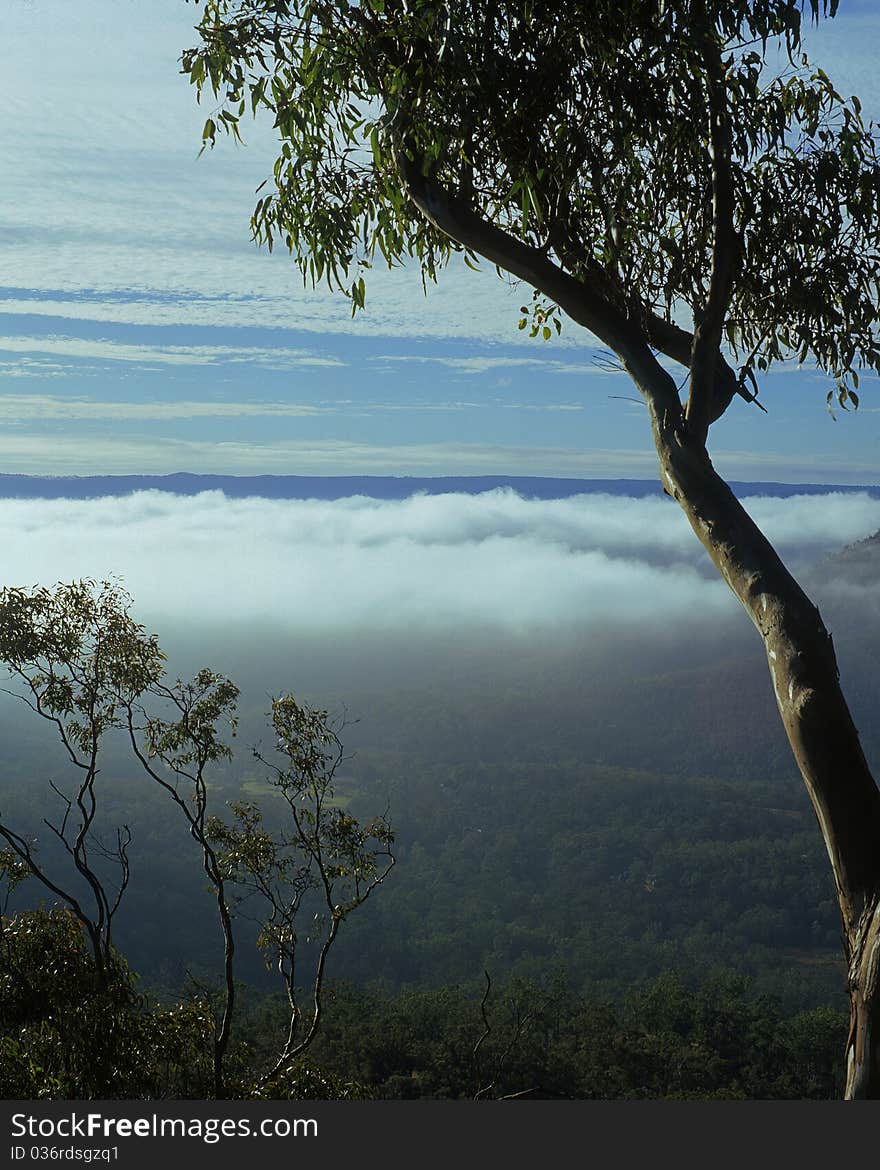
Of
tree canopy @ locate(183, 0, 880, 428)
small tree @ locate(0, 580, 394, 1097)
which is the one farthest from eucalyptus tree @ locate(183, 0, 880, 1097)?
small tree @ locate(0, 580, 394, 1097)

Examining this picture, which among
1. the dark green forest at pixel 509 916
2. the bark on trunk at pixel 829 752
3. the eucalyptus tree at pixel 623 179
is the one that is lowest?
the dark green forest at pixel 509 916

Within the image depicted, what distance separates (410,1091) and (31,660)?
13907 millimetres

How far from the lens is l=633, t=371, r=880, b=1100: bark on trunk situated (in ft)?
8.22

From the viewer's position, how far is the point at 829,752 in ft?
8.70

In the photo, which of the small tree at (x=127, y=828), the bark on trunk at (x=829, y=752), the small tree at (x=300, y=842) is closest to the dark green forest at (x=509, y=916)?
the small tree at (x=127, y=828)

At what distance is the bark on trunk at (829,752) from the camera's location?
251 cm

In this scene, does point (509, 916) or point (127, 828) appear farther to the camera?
→ point (509, 916)

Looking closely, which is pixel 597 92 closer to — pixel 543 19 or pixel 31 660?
pixel 543 19

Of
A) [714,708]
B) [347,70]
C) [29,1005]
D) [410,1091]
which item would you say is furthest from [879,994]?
[714,708]

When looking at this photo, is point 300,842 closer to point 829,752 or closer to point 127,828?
point 127,828

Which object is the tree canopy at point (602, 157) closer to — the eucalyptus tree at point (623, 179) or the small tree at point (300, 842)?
the eucalyptus tree at point (623, 179)

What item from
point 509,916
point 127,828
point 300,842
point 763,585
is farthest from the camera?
point 509,916

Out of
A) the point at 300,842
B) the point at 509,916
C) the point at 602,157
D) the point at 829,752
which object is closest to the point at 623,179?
the point at 602,157

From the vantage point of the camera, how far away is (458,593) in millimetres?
143875
